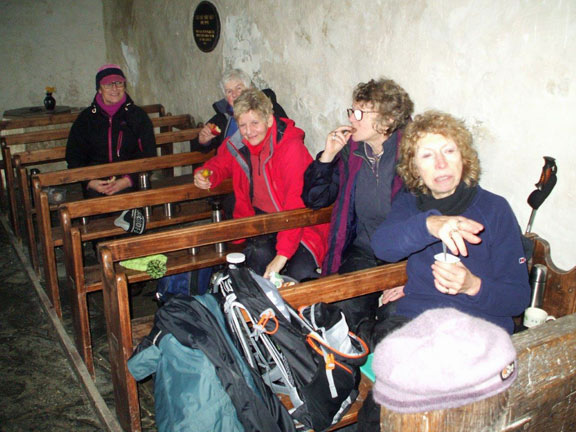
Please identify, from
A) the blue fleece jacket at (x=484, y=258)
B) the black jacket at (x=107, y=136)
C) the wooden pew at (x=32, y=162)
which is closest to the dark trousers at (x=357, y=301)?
the blue fleece jacket at (x=484, y=258)

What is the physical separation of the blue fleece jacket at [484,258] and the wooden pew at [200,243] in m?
0.16

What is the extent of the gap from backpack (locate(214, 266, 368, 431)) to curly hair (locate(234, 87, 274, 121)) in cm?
151

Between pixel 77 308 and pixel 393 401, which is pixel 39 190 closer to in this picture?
pixel 77 308

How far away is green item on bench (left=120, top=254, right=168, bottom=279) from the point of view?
131 inches

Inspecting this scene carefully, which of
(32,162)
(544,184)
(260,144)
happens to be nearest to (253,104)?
(260,144)

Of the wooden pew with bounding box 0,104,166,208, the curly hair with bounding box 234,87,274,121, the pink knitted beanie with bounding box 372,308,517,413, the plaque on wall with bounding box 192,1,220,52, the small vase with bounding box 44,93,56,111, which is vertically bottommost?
the pink knitted beanie with bounding box 372,308,517,413

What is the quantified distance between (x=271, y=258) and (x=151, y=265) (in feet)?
2.53

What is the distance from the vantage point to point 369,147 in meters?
3.08

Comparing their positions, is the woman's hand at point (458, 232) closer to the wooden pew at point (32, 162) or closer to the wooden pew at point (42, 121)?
the wooden pew at point (32, 162)

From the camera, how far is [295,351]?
6.98ft

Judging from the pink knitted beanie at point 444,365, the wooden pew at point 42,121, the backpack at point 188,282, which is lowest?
the backpack at point 188,282

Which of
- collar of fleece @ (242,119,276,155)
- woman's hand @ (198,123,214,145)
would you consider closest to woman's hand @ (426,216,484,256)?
collar of fleece @ (242,119,276,155)

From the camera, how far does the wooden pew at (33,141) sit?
16.0 feet

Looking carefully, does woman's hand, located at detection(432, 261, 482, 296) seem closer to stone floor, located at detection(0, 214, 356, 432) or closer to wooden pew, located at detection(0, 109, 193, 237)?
stone floor, located at detection(0, 214, 356, 432)
